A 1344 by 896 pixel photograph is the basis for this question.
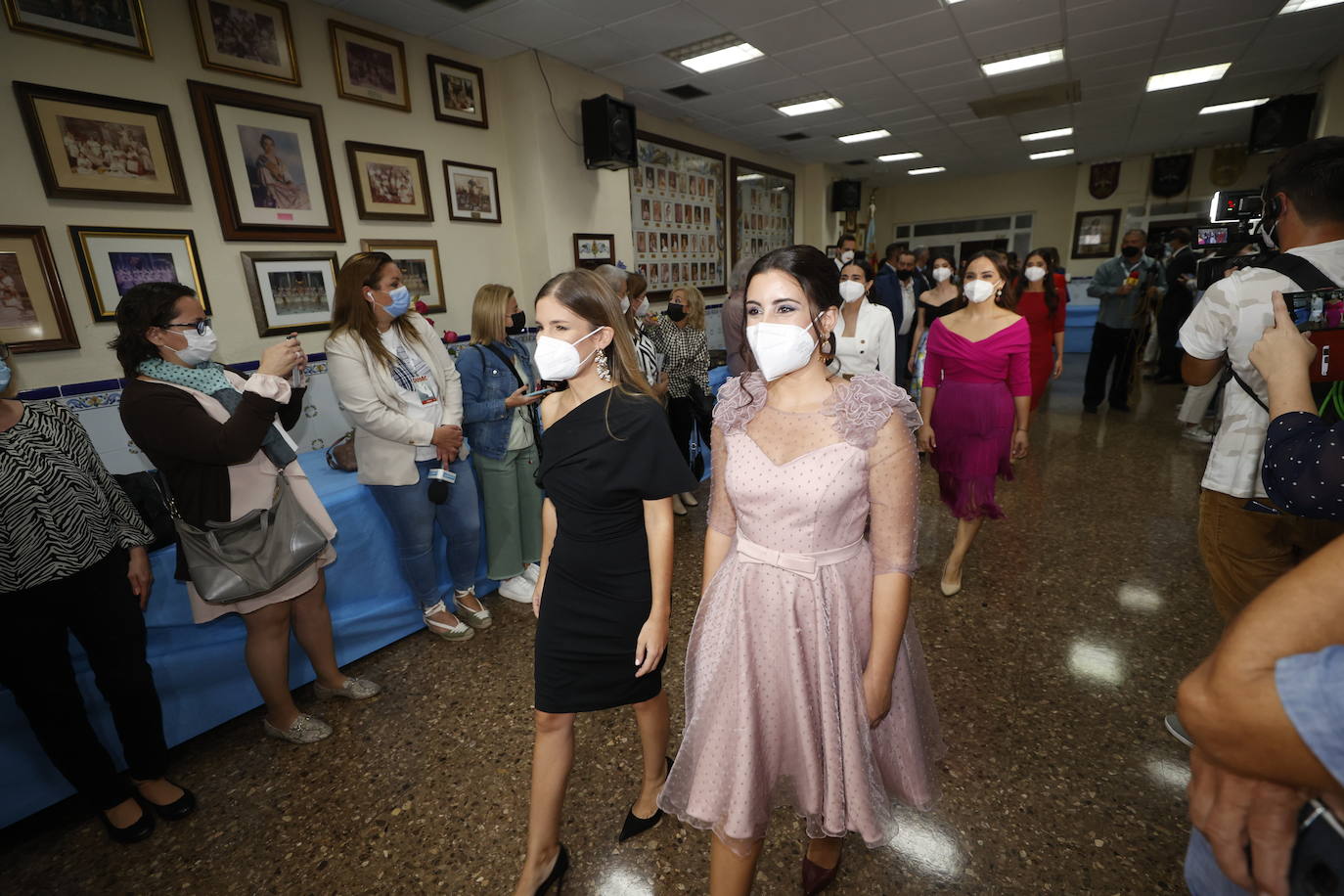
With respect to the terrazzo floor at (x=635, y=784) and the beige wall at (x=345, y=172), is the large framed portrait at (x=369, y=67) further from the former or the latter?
the terrazzo floor at (x=635, y=784)

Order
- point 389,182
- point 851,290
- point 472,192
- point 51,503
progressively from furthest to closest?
point 472,192 → point 389,182 → point 851,290 → point 51,503

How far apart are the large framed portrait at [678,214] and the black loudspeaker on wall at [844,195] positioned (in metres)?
3.08

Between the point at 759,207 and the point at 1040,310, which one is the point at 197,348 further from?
the point at 759,207

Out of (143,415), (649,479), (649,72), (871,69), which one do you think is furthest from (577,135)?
(649,479)

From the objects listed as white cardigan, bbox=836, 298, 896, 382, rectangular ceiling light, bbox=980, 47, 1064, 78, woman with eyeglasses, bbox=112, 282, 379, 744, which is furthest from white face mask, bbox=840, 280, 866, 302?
rectangular ceiling light, bbox=980, 47, 1064, 78

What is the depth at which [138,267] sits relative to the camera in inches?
114

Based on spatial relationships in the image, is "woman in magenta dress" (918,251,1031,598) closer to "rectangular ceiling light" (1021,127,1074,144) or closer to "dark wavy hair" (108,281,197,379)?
"dark wavy hair" (108,281,197,379)

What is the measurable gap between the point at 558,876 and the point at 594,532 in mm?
952

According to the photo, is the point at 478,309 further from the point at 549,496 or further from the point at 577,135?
the point at 577,135

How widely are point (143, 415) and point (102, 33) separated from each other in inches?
95.7

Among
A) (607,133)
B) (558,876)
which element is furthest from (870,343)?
(607,133)

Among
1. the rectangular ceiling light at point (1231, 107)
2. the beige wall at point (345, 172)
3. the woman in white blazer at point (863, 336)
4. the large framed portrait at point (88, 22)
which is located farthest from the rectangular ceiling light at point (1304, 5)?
the large framed portrait at point (88, 22)

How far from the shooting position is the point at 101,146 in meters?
2.72

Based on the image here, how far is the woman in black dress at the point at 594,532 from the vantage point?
52.5 inches
